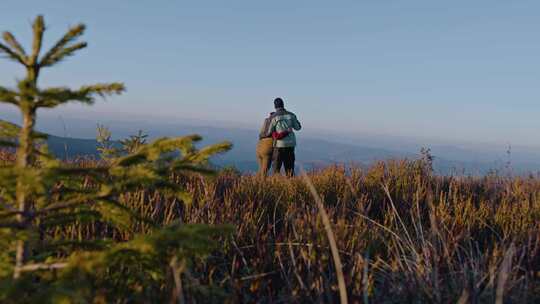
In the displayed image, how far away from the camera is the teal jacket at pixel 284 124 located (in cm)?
991

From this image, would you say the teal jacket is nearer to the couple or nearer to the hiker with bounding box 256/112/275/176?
the couple

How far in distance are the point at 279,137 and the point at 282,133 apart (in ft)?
0.43

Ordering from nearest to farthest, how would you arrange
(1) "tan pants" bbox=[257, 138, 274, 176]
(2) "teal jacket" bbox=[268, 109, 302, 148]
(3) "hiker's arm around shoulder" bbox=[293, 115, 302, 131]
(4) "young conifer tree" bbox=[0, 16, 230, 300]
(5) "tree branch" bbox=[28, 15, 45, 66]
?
1. (4) "young conifer tree" bbox=[0, 16, 230, 300]
2. (5) "tree branch" bbox=[28, 15, 45, 66]
3. (2) "teal jacket" bbox=[268, 109, 302, 148]
4. (3) "hiker's arm around shoulder" bbox=[293, 115, 302, 131]
5. (1) "tan pants" bbox=[257, 138, 274, 176]

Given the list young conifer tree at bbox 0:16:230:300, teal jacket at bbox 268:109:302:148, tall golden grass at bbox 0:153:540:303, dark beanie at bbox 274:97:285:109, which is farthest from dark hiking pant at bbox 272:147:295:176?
young conifer tree at bbox 0:16:230:300

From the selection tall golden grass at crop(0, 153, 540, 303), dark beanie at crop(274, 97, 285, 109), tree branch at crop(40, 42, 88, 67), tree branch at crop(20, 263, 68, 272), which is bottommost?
tall golden grass at crop(0, 153, 540, 303)

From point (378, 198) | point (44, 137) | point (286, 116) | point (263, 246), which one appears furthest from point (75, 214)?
point (286, 116)

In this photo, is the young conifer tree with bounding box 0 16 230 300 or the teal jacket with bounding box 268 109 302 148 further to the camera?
the teal jacket with bounding box 268 109 302 148

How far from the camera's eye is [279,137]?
9992 millimetres

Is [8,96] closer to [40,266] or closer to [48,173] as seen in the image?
[48,173]

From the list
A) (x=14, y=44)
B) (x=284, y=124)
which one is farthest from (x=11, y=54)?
(x=284, y=124)

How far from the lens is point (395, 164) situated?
7.23 meters

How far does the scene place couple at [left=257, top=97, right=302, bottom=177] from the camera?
993cm

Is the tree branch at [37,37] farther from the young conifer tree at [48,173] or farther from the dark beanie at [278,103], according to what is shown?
the dark beanie at [278,103]

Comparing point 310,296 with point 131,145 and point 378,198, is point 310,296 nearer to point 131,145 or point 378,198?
point 378,198
